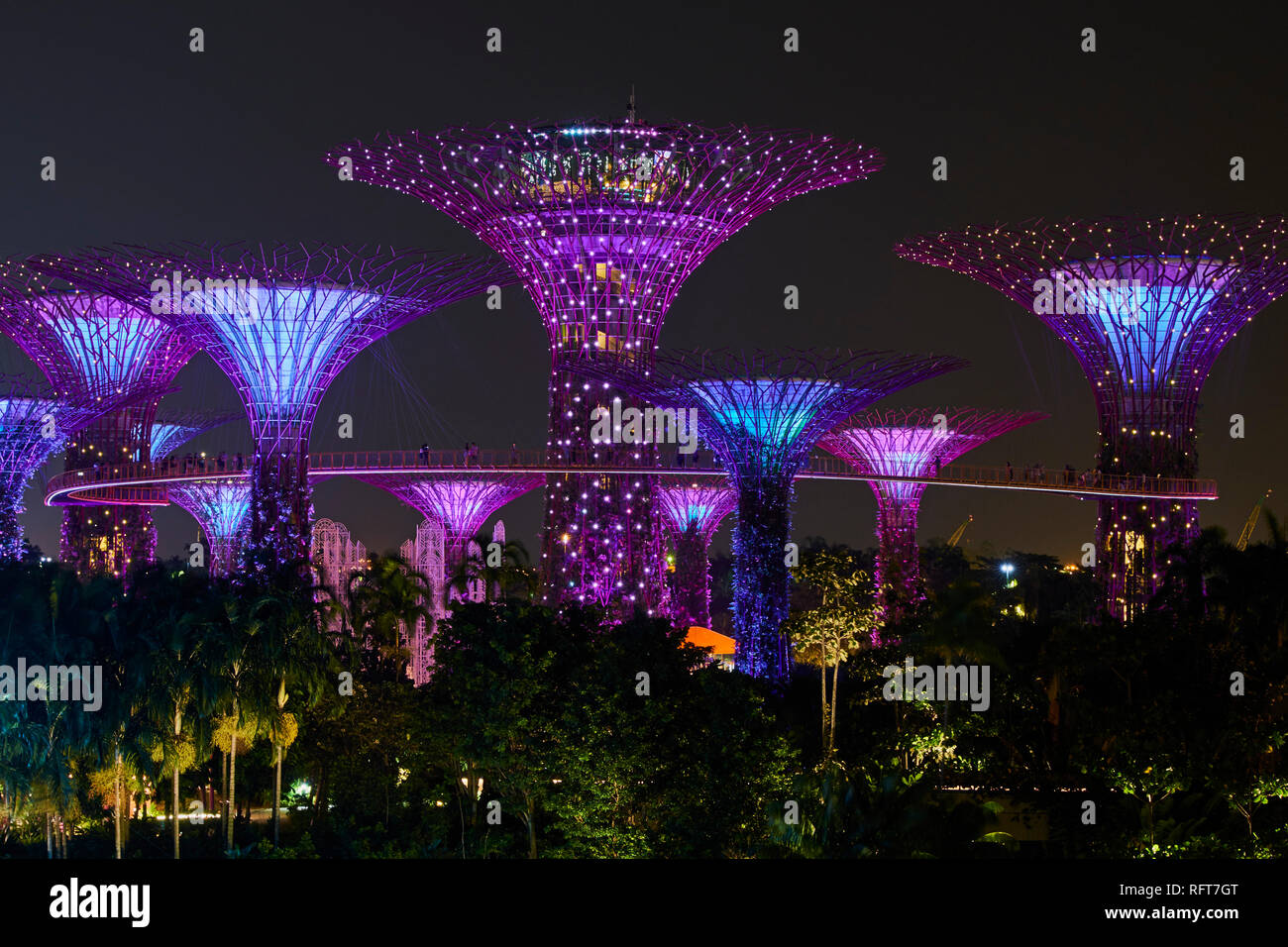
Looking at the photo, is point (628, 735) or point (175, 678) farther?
point (175, 678)

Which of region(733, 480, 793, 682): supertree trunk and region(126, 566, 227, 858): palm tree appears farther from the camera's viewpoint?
region(733, 480, 793, 682): supertree trunk

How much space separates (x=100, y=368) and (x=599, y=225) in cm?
2164

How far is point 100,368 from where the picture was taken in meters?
60.7

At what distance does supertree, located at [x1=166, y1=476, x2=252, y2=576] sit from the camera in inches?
2635

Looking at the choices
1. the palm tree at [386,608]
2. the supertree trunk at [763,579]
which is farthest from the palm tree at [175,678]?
the supertree trunk at [763,579]

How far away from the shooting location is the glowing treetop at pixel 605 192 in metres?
47.5

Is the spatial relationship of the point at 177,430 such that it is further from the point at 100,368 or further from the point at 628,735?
the point at 628,735

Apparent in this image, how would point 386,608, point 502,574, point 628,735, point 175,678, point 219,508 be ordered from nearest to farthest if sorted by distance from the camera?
point 628,735, point 175,678, point 386,608, point 502,574, point 219,508

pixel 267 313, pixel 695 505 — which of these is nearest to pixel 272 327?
pixel 267 313

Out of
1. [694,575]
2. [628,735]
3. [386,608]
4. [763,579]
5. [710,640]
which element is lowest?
[628,735]

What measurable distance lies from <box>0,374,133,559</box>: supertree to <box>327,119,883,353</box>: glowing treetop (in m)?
12.9

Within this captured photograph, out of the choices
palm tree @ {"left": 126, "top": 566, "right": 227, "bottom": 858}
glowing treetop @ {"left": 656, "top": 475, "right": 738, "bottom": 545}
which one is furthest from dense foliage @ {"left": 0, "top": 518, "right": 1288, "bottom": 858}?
glowing treetop @ {"left": 656, "top": 475, "right": 738, "bottom": 545}

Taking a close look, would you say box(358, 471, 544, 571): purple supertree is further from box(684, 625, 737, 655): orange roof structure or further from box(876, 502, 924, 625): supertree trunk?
box(876, 502, 924, 625): supertree trunk

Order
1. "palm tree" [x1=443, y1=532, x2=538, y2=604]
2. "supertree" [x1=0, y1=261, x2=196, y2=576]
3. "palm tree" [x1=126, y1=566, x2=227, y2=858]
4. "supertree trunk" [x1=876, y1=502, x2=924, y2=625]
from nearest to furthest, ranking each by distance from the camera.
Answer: "palm tree" [x1=126, y1=566, x2=227, y2=858]
"palm tree" [x1=443, y1=532, x2=538, y2=604]
"supertree" [x1=0, y1=261, x2=196, y2=576]
"supertree trunk" [x1=876, y1=502, x2=924, y2=625]
